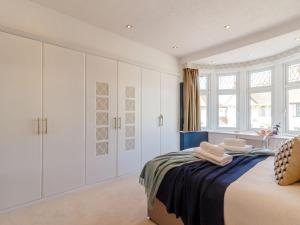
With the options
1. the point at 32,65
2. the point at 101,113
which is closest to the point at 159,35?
the point at 101,113

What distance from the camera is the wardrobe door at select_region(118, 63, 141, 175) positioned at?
3.46 m

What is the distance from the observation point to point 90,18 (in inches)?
113

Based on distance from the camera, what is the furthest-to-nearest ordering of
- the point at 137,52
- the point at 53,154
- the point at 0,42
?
the point at 137,52 → the point at 53,154 → the point at 0,42

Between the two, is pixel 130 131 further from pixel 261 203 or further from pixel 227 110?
pixel 227 110

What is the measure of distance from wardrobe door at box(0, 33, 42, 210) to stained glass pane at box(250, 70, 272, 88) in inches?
174

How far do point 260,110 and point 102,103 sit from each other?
3.59 m

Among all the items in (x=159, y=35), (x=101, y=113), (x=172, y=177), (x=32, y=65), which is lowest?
(x=172, y=177)

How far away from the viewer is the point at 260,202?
128cm

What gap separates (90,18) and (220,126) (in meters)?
3.84

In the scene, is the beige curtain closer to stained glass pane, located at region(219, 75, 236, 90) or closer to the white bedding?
stained glass pane, located at region(219, 75, 236, 90)

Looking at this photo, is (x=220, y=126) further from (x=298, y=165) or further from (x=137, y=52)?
(x=298, y=165)

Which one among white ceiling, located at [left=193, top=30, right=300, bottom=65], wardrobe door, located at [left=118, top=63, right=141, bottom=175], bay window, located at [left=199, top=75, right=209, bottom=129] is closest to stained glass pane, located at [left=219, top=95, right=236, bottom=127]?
bay window, located at [left=199, top=75, right=209, bottom=129]

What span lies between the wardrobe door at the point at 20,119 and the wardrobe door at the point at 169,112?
2.47m

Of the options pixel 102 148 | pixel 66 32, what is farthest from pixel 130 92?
pixel 66 32
